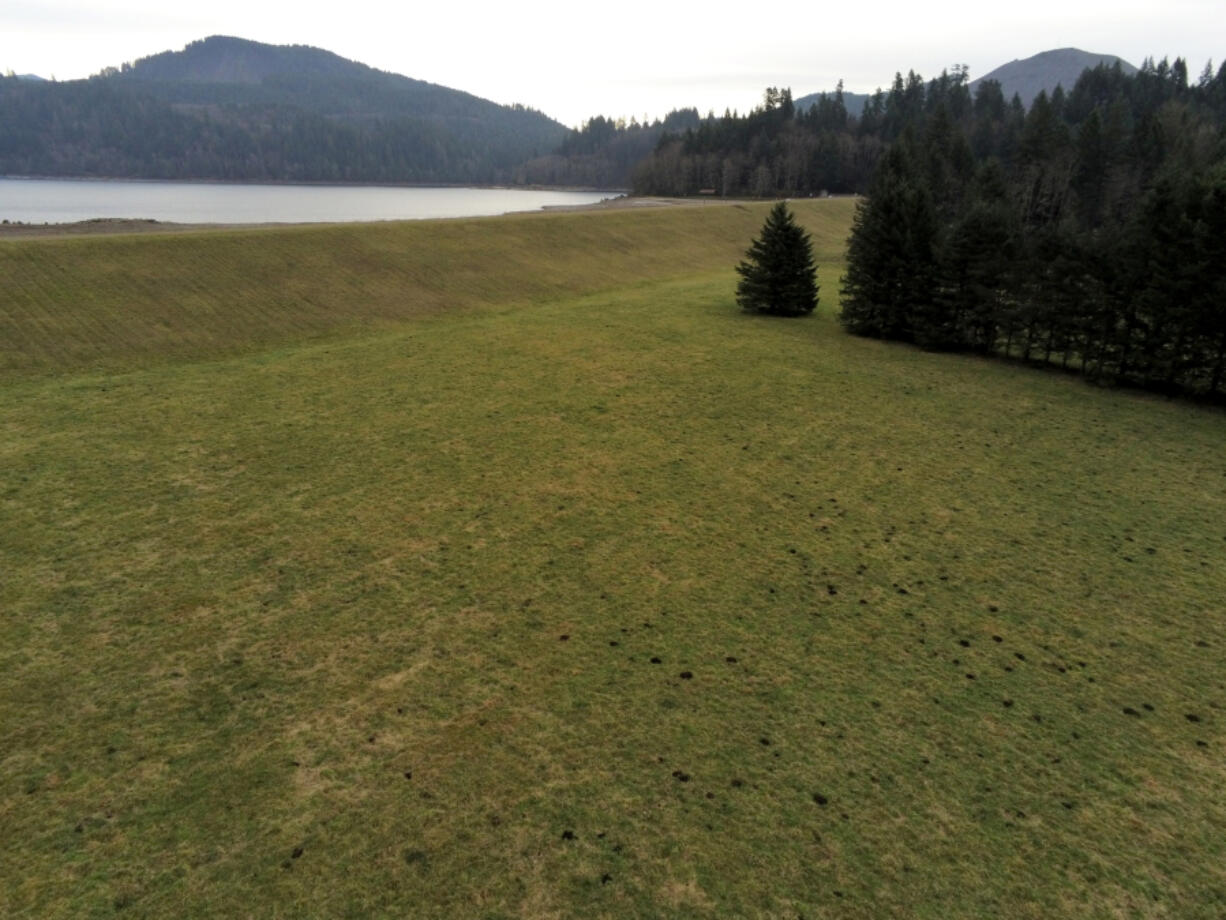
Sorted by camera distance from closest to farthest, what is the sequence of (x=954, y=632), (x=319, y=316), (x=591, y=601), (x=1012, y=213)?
1. (x=954, y=632)
2. (x=591, y=601)
3. (x=1012, y=213)
4. (x=319, y=316)

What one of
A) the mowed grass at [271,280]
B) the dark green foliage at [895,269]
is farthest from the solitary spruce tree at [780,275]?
the mowed grass at [271,280]

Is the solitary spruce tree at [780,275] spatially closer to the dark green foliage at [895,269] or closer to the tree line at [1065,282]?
the tree line at [1065,282]

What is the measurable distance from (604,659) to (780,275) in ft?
119

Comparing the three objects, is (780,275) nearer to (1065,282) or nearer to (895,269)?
(895,269)

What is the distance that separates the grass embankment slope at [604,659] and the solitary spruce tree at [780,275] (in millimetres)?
19874

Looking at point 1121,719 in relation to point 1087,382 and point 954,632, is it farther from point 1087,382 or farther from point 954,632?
point 1087,382

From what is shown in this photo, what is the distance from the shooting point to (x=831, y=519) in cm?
1691

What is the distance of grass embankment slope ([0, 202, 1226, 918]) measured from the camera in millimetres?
8125

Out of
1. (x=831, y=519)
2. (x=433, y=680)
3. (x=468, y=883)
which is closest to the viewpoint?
(x=468, y=883)

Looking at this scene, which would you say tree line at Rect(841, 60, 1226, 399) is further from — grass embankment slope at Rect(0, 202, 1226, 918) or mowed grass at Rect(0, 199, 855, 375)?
mowed grass at Rect(0, 199, 855, 375)

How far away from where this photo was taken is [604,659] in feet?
38.6

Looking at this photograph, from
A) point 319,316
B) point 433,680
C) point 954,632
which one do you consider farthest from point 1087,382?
point 319,316

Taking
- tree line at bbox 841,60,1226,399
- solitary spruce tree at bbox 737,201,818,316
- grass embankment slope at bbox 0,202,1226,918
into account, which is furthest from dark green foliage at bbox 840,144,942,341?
grass embankment slope at bbox 0,202,1226,918

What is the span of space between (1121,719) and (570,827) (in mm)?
8623
